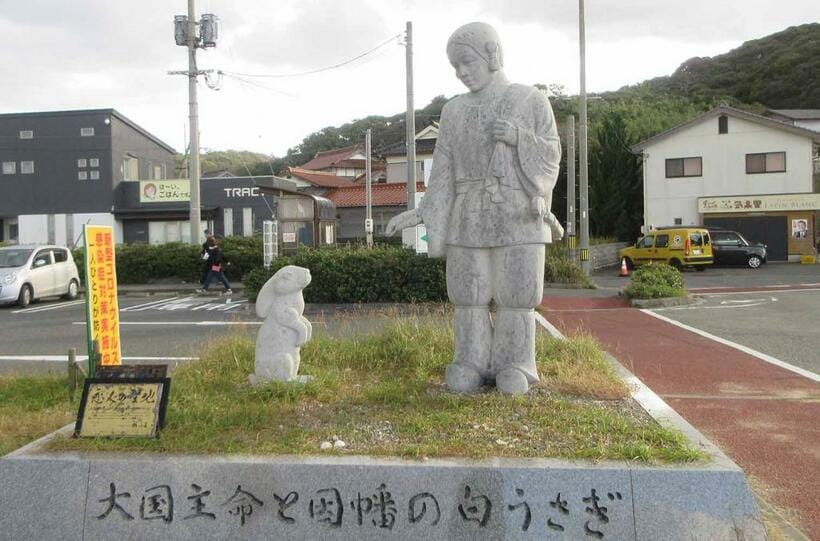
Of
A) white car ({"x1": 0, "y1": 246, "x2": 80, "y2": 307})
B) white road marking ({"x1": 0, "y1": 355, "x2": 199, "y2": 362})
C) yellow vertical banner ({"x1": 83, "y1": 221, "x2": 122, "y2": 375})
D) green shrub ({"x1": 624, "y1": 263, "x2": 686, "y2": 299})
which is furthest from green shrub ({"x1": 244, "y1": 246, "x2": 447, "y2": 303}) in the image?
yellow vertical banner ({"x1": 83, "y1": 221, "x2": 122, "y2": 375})

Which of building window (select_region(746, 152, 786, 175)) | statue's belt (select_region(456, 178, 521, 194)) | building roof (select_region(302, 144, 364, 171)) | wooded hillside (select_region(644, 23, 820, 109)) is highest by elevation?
wooded hillside (select_region(644, 23, 820, 109))

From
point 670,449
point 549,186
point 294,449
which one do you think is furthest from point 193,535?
point 549,186

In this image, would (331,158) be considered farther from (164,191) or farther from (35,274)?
(35,274)

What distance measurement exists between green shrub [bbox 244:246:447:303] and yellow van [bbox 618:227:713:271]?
558 inches

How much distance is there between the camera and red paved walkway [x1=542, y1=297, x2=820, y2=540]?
4.16 meters

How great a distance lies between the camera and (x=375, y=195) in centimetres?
3278

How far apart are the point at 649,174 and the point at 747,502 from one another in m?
29.4

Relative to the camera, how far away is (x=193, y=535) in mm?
3428

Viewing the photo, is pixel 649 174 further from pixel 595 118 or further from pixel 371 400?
pixel 371 400

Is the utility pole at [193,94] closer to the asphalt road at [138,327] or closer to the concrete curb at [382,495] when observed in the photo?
the asphalt road at [138,327]

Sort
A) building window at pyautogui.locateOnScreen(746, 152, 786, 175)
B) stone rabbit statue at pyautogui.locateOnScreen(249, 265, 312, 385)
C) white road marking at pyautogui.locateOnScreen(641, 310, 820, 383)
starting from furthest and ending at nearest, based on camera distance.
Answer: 1. building window at pyautogui.locateOnScreen(746, 152, 786, 175)
2. white road marking at pyautogui.locateOnScreen(641, 310, 820, 383)
3. stone rabbit statue at pyautogui.locateOnScreen(249, 265, 312, 385)

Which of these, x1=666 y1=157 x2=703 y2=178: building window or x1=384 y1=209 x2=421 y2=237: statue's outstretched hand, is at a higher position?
x1=666 y1=157 x2=703 y2=178: building window

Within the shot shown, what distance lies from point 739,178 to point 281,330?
28739mm

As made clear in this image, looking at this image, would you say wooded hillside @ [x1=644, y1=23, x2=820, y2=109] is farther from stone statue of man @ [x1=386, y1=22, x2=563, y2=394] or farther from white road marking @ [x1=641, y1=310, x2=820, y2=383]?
stone statue of man @ [x1=386, y1=22, x2=563, y2=394]
